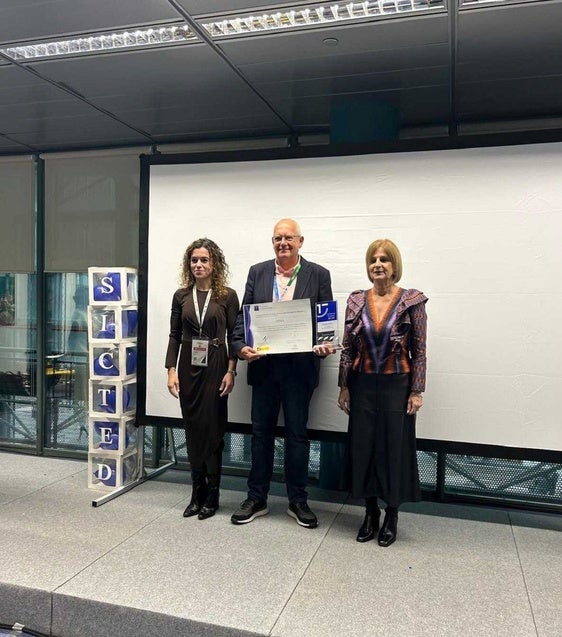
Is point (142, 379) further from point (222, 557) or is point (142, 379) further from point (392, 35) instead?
point (392, 35)

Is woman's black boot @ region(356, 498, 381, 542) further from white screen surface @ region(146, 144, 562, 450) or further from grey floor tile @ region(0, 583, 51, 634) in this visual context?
grey floor tile @ region(0, 583, 51, 634)

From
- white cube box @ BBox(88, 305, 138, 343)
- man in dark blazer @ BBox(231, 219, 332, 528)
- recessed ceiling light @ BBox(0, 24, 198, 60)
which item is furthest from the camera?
white cube box @ BBox(88, 305, 138, 343)

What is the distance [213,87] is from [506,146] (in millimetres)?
1474

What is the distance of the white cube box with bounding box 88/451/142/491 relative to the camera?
3.23 meters

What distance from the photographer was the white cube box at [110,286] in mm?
3154

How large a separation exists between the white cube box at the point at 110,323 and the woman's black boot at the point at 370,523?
158 cm

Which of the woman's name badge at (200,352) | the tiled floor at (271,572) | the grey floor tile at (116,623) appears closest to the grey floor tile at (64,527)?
the tiled floor at (271,572)

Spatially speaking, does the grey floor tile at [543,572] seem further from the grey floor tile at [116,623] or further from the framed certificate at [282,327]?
the framed certificate at [282,327]

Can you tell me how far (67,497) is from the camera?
3178mm

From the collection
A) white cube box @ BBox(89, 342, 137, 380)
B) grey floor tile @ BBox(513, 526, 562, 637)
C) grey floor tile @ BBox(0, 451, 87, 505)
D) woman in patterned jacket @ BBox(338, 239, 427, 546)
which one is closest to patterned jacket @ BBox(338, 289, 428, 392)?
woman in patterned jacket @ BBox(338, 239, 427, 546)

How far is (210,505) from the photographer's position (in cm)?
288

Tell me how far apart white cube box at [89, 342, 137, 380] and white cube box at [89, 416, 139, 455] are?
242 millimetres

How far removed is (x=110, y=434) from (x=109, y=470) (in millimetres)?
224

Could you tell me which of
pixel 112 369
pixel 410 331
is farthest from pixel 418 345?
pixel 112 369
